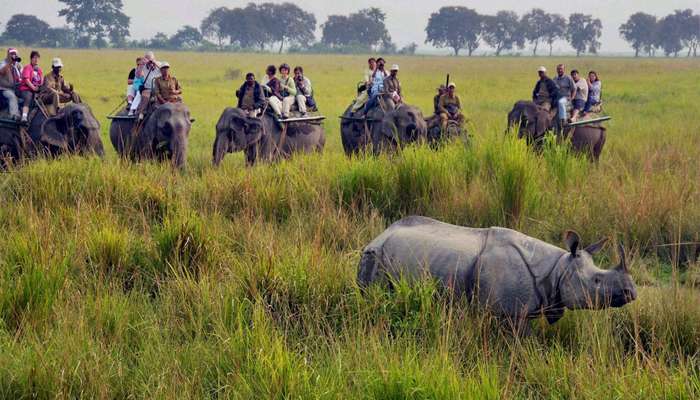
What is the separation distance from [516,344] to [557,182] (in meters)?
4.16

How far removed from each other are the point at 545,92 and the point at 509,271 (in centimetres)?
962

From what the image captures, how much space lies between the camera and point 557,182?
28.1ft

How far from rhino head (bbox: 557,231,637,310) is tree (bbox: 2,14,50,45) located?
83.4 metres

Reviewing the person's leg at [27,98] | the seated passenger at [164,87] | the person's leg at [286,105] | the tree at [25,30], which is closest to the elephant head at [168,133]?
the seated passenger at [164,87]

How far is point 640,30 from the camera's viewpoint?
98.2m

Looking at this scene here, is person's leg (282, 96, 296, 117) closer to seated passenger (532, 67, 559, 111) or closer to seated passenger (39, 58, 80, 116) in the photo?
seated passenger (39, 58, 80, 116)

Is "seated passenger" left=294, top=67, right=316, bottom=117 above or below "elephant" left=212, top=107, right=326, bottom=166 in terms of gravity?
above

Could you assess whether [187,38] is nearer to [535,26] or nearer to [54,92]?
[535,26]

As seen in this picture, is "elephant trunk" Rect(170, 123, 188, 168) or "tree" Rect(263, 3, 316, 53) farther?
"tree" Rect(263, 3, 316, 53)

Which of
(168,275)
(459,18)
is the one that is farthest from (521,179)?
(459,18)

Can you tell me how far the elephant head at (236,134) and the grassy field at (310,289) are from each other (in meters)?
2.67

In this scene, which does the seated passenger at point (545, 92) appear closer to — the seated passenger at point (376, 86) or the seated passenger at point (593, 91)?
the seated passenger at point (593, 91)

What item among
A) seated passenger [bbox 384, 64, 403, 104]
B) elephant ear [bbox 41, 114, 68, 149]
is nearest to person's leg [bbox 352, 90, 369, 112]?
seated passenger [bbox 384, 64, 403, 104]

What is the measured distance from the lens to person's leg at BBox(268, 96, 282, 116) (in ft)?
44.0
